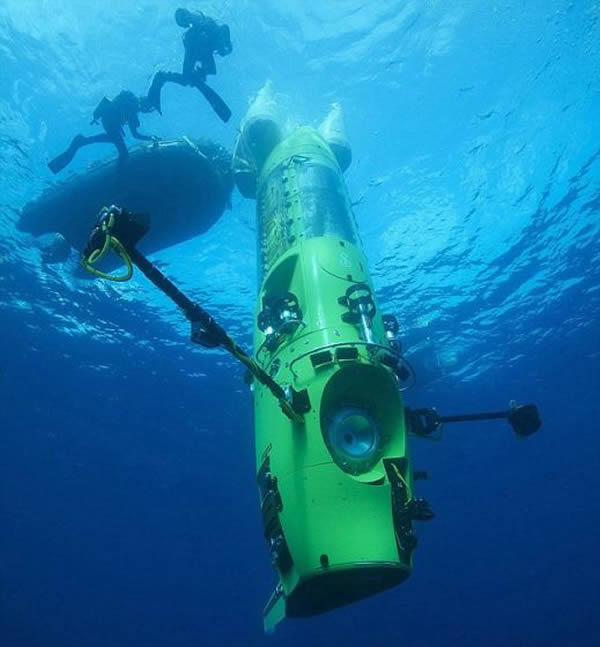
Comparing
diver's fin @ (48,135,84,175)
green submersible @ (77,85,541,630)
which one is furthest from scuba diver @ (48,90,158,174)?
green submersible @ (77,85,541,630)

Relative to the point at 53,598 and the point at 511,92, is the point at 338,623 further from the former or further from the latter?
the point at 511,92

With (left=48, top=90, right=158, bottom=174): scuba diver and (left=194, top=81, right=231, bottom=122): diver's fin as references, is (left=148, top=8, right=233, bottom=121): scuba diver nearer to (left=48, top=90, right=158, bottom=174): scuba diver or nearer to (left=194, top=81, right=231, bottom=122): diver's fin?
(left=194, top=81, right=231, bottom=122): diver's fin

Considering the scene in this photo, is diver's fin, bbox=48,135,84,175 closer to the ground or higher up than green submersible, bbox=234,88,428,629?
higher up

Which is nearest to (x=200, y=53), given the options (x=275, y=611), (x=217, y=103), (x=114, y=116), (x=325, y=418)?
(x=217, y=103)

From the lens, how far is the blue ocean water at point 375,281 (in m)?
10.7

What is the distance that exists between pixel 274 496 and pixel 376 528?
1.04 meters

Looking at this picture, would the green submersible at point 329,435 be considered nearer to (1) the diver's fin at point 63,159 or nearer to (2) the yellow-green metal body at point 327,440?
(2) the yellow-green metal body at point 327,440

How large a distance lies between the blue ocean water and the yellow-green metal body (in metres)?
→ 7.08

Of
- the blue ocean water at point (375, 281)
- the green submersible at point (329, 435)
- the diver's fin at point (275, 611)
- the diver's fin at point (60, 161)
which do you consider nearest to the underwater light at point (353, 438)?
the green submersible at point (329, 435)

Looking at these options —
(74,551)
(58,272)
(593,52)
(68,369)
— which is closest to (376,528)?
(593,52)

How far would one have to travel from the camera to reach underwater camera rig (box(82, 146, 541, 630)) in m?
3.89

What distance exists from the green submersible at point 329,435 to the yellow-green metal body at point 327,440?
0.01 meters

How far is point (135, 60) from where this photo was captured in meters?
10.5

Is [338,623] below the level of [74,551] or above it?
below
